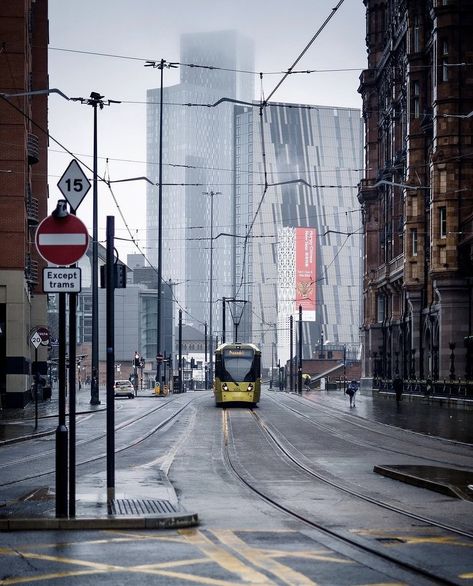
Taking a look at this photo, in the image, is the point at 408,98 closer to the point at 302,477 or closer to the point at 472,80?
the point at 472,80

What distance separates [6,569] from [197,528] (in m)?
3.35

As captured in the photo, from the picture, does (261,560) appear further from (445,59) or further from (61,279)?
(445,59)

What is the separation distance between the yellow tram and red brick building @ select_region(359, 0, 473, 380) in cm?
974

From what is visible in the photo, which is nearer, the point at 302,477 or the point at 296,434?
the point at 302,477

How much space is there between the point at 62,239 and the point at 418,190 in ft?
193

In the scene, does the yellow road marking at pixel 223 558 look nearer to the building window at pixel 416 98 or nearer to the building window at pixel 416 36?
the building window at pixel 416 98

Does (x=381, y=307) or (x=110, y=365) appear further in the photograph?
(x=381, y=307)

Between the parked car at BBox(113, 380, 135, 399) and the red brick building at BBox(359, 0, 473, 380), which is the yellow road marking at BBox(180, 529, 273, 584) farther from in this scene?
the parked car at BBox(113, 380, 135, 399)

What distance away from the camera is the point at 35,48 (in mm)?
65250

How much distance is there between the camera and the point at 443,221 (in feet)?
206

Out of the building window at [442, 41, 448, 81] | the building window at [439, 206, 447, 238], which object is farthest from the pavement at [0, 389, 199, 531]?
the building window at [442, 41, 448, 81]

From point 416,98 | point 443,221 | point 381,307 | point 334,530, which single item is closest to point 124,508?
point 334,530

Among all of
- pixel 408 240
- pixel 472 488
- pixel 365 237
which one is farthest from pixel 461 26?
pixel 472 488

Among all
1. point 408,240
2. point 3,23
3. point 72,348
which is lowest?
point 72,348
